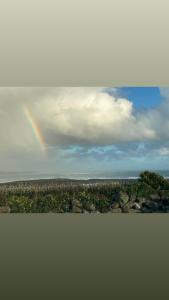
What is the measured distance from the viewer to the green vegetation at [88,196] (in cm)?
818

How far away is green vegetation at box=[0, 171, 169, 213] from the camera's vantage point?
818 cm

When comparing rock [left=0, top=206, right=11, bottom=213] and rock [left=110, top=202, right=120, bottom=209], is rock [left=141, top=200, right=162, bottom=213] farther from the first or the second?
rock [left=0, top=206, right=11, bottom=213]

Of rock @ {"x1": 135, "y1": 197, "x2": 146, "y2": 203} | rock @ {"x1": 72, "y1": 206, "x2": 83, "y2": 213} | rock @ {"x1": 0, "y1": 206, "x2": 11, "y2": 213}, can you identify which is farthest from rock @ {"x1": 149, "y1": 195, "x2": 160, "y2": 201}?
rock @ {"x1": 0, "y1": 206, "x2": 11, "y2": 213}

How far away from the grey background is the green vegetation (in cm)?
37

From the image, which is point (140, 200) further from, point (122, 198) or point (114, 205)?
point (114, 205)

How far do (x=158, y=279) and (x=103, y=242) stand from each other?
5.85 ft

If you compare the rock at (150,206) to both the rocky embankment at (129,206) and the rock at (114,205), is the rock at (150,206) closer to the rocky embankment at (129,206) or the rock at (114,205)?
the rocky embankment at (129,206)
